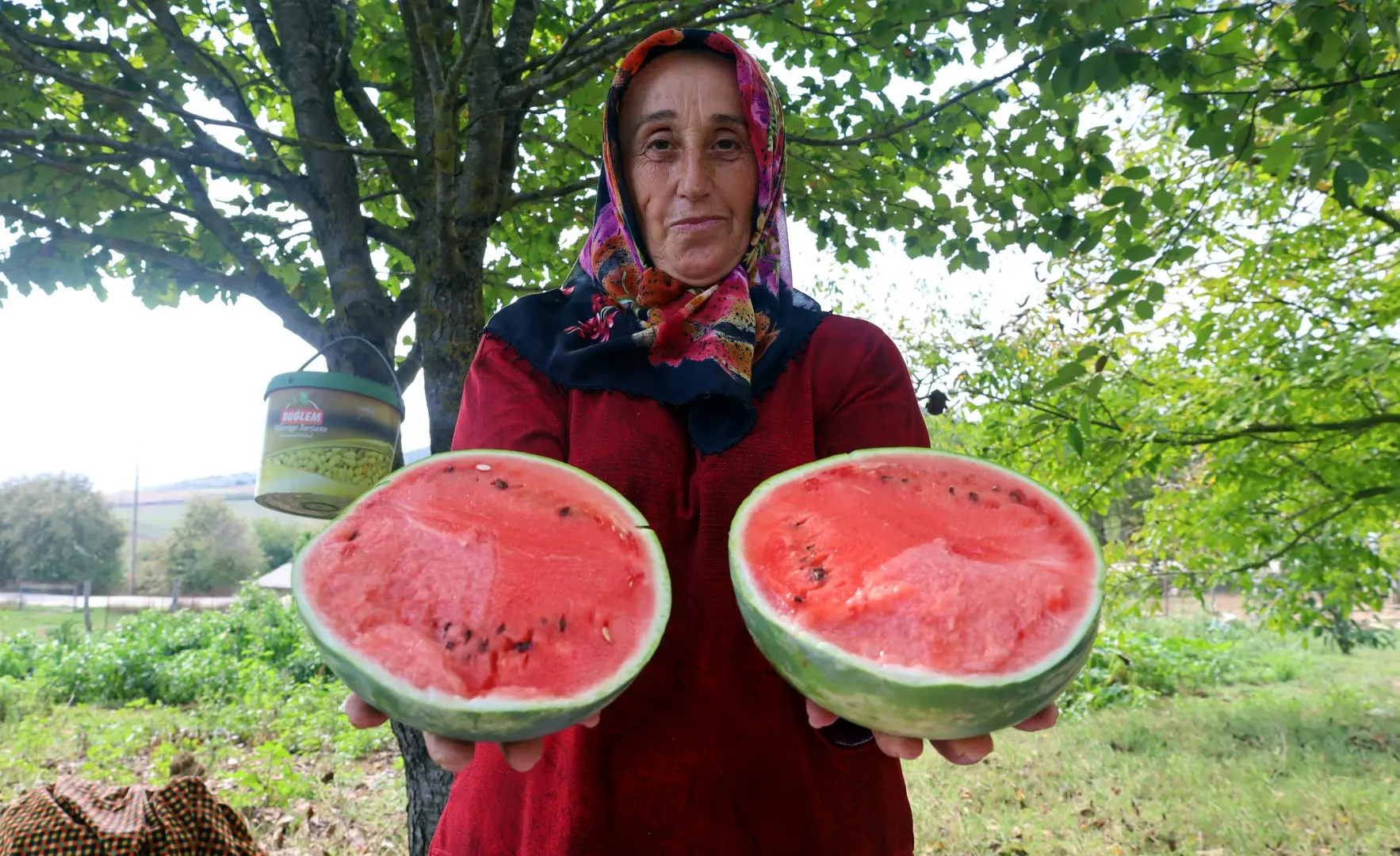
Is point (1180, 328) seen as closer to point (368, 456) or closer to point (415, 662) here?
point (368, 456)

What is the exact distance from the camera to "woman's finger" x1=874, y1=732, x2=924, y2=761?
1.15 meters

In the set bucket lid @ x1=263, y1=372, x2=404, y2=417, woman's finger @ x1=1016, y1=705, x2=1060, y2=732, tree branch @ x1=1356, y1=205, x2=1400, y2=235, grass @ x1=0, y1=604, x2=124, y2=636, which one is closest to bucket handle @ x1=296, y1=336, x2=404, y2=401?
bucket lid @ x1=263, y1=372, x2=404, y2=417

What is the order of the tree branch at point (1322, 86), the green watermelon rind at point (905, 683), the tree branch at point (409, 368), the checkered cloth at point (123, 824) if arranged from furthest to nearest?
1. the tree branch at point (409, 368)
2. the tree branch at point (1322, 86)
3. the checkered cloth at point (123, 824)
4. the green watermelon rind at point (905, 683)

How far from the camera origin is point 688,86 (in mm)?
1732

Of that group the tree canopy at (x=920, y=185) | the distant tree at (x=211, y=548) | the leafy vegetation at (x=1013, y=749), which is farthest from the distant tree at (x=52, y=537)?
the tree canopy at (x=920, y=185)

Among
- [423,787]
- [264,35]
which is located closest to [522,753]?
[423,787]

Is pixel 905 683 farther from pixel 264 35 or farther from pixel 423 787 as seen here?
pixel 264 35

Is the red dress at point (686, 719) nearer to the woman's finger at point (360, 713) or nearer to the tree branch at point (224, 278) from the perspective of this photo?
the woman's finger at point (360, 713)

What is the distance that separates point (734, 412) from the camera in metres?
1.61

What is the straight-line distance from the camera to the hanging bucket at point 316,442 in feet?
8.99

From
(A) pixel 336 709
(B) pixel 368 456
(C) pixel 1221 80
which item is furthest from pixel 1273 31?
(A) pixel 336 709

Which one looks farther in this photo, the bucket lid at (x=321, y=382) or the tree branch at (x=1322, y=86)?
the bucket lid at (x=321, y=382)

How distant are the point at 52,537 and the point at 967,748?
1673 inches

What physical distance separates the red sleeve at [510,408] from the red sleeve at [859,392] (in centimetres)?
54
